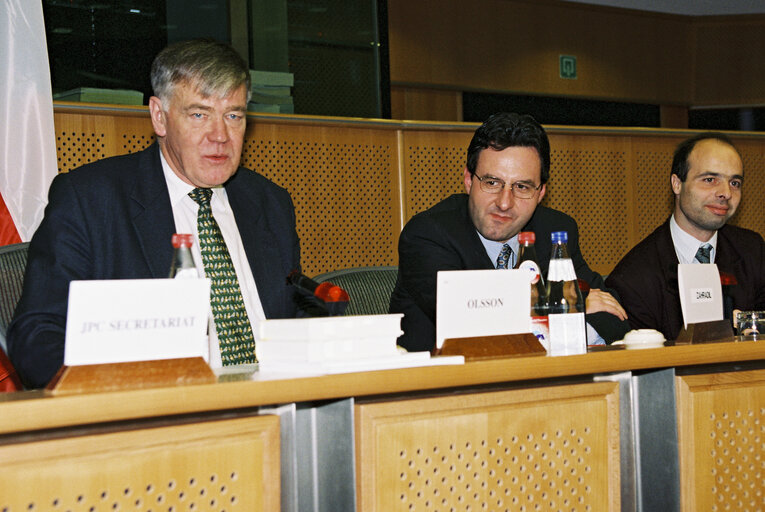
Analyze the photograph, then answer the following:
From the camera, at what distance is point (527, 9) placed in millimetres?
6727

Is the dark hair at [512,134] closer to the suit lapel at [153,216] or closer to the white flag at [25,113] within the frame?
the suit lapel at [153,216]

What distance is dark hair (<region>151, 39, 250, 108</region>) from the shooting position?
1872 mm

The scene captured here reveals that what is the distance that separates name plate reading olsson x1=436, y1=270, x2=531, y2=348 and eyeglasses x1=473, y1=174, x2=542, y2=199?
884mm

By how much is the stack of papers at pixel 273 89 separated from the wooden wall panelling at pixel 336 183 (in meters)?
0.33

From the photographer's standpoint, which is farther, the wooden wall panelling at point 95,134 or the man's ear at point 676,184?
the wooden wall panelling at point 95,134

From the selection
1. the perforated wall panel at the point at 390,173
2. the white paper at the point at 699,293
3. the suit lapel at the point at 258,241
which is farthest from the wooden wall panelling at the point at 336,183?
the white paper at the point at 699,293

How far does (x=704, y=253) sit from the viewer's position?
9.05 ft

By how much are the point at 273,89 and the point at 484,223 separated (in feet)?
6.57

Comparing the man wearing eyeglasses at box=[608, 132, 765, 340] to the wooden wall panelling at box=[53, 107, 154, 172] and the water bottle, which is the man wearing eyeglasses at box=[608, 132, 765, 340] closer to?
the water bottle

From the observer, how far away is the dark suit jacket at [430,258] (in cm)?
216

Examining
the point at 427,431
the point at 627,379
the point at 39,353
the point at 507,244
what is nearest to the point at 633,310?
the point at 507,244

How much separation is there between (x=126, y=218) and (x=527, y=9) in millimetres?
5537

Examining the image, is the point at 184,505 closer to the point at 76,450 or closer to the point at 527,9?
→ the point at 76,450

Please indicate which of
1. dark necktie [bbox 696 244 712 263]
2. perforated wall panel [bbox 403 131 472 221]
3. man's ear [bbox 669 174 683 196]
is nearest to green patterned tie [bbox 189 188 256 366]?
dark necktie [bbox 696 244 712 263]
